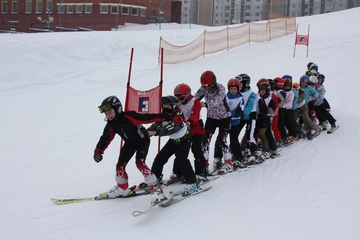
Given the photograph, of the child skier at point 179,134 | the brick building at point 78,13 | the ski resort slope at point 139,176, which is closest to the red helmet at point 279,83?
the ski resort slope at point 139,176

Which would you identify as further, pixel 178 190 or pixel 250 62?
pixel 250 62

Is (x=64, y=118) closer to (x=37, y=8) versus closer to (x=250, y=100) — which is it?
(x=250, y=100)

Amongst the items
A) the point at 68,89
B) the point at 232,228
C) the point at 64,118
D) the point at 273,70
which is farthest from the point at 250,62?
the point at 232,228

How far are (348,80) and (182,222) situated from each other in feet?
42.5

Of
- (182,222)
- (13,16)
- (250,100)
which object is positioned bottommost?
(182,222)

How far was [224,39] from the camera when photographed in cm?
2509

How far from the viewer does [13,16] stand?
50.5m

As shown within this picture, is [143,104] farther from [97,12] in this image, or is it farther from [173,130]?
[97,12]

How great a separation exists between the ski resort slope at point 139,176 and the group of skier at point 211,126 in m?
0.34

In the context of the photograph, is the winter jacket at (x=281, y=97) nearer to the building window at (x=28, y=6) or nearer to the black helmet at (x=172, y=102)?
the black helmet at (x=172, y=102)

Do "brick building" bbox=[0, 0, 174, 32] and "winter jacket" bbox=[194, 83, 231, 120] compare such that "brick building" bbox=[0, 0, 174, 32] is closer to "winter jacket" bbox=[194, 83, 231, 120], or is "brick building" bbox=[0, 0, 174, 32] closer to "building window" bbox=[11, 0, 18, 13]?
"building window" bbox=[11, 0, 18, 13]

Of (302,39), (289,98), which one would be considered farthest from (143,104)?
(302,39)

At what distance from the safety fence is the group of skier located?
1223 centimetres

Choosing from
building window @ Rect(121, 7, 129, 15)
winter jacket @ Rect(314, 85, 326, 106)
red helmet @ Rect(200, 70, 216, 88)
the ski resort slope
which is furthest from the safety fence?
building window @ Rect(121, 7, 129, 15)
